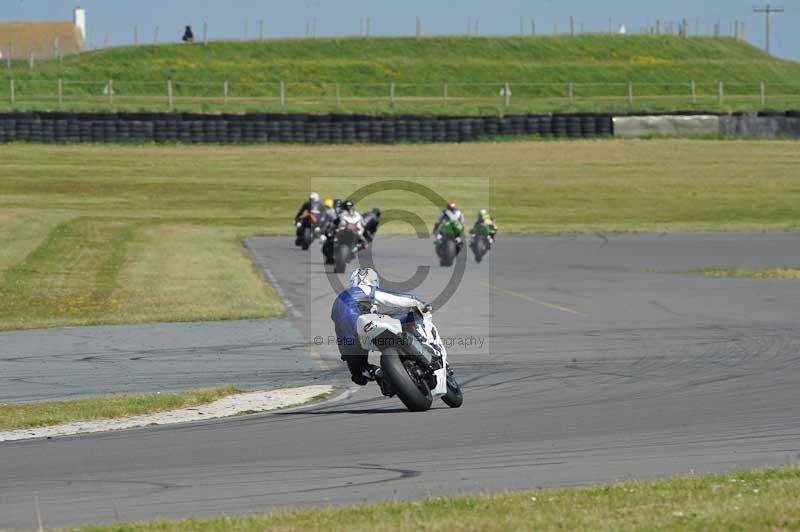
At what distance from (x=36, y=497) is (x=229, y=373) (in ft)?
22.7

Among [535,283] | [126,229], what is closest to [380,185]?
[126,229]

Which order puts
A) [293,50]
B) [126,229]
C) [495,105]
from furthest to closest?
[293,50], [495,105], [126,229]

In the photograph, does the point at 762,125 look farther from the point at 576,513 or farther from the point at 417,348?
the point at 576,513

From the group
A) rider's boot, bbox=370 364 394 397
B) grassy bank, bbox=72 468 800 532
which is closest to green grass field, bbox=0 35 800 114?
rider's boot, bbox=370 364 394 397

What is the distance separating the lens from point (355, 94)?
283 ft

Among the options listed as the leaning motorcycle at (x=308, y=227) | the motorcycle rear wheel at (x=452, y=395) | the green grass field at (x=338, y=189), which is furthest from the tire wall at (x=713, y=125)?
the motorcycle rear wheel at (x=452, y=395)

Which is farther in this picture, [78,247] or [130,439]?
[78,247]

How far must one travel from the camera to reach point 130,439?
1212cm

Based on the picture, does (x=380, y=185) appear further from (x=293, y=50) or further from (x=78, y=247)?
(x=293, y=50)

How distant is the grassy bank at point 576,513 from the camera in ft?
27.4

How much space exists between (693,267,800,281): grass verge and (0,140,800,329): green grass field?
9843 mm

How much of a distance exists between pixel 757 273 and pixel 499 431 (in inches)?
737

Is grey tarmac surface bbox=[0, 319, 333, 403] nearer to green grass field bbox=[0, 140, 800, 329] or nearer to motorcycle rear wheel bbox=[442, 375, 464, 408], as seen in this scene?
motorcycle rear wheel bbox=[442, 375, 464, 408]

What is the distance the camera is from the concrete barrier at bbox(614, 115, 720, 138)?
6450 centimetres
